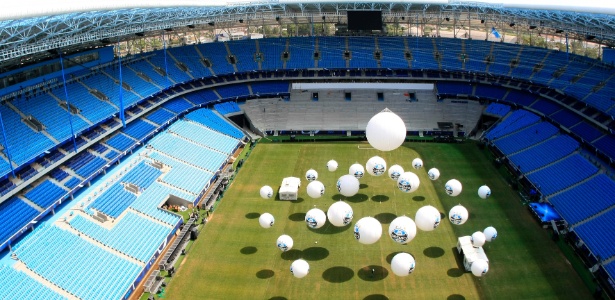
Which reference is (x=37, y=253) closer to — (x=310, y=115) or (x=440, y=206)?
(x=440, y=206)

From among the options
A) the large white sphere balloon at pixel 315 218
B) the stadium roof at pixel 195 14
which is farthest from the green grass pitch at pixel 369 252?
the stadium roof at pixel 195 14

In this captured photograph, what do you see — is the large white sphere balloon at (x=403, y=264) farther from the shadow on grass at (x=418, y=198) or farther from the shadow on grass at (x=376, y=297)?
the shadow on grass at (x=418, y=198)

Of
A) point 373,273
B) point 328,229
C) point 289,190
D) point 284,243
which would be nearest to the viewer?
point 373,273

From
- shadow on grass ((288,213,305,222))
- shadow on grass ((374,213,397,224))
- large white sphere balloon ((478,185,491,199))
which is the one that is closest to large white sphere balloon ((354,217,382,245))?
shadow on grass ((374,213,397,224))

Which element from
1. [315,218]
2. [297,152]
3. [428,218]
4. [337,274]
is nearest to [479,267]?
[428,218]

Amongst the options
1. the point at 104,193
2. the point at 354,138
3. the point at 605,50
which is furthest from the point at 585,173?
the point at 104,193

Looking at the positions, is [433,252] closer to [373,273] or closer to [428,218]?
[428,218]
